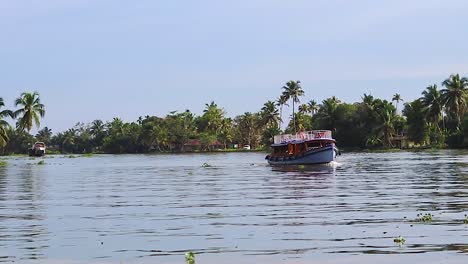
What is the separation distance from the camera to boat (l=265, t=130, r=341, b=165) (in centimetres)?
6912

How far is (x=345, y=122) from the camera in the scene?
157 meters

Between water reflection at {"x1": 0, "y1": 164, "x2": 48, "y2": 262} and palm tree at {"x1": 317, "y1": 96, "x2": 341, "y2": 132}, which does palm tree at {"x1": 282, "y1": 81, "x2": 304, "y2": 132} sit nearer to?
palm tree at {"x1": 317, "y1": 96, "x2": 341, "y2": 132}

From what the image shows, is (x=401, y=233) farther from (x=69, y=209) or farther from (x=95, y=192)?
(x=95, y=192)

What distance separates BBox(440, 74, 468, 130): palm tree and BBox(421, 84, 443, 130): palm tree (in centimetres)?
149

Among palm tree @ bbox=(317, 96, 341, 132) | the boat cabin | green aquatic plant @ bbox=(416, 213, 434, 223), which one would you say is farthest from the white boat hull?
palm tree @ bbox=(317, 96, 341, 132)

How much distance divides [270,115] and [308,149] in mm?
118048

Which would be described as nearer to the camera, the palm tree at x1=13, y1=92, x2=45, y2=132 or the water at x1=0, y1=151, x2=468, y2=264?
the water at x1=0, y1=151, x2=468, y2=264

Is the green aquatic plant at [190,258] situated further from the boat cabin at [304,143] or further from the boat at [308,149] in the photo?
the boat cabin at [304,143]

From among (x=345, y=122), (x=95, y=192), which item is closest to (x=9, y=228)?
(x=95, y=192)

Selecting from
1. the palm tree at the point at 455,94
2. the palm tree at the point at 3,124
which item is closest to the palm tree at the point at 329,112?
the palm tree at the point at 455,94

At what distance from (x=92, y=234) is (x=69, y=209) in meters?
8.45

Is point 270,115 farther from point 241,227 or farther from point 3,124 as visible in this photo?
point 241,227

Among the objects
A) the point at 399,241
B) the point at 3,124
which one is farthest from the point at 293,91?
the point at 399,241

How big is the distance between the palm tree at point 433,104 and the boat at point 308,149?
6856 centimetres
